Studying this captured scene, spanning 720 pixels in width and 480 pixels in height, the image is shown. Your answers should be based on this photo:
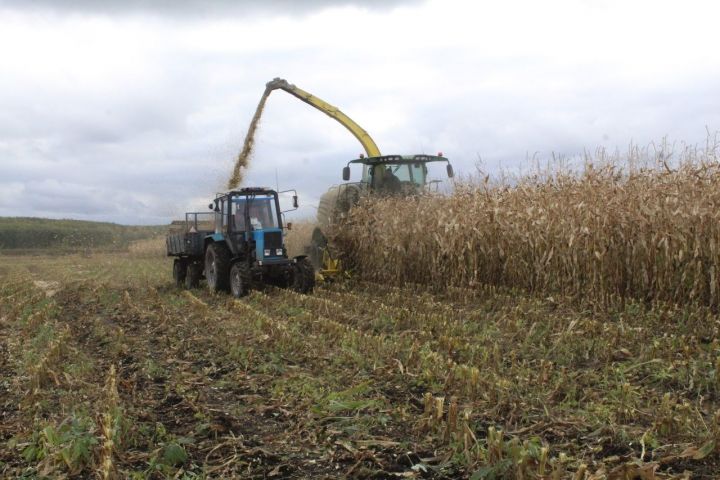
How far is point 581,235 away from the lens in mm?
8531

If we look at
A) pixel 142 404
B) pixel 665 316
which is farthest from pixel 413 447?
pixel 665 316

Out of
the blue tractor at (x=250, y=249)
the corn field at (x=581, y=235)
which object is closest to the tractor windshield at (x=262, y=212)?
the blue tractor at (x=250, y=249)

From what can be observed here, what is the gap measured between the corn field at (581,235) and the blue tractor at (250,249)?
208cm

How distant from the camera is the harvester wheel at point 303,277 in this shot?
38.9 feet

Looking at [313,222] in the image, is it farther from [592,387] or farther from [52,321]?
[592,387]

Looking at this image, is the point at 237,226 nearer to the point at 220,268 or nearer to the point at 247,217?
the point at 247,217

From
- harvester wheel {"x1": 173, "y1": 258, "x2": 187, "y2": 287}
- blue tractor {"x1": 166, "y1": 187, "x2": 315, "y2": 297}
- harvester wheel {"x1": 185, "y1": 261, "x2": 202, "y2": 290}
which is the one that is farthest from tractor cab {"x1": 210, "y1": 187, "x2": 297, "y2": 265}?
harvester wheel {"x1": 173, "y1": 258, "x2": 187, "y2": 287}

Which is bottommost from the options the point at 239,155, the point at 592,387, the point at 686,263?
the point at 592,387

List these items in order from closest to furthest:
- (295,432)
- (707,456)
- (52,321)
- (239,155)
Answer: (707,456)
(295,432)
(52,321)
(239,155)

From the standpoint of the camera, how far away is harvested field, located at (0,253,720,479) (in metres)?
3.73

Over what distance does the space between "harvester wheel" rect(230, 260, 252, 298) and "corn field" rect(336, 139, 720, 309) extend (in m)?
2.81

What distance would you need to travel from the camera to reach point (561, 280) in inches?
354

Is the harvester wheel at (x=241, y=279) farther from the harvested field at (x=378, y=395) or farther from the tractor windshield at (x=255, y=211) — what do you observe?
the harvested field at (x=378, y=395)

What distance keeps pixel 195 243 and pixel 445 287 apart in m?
5.97
